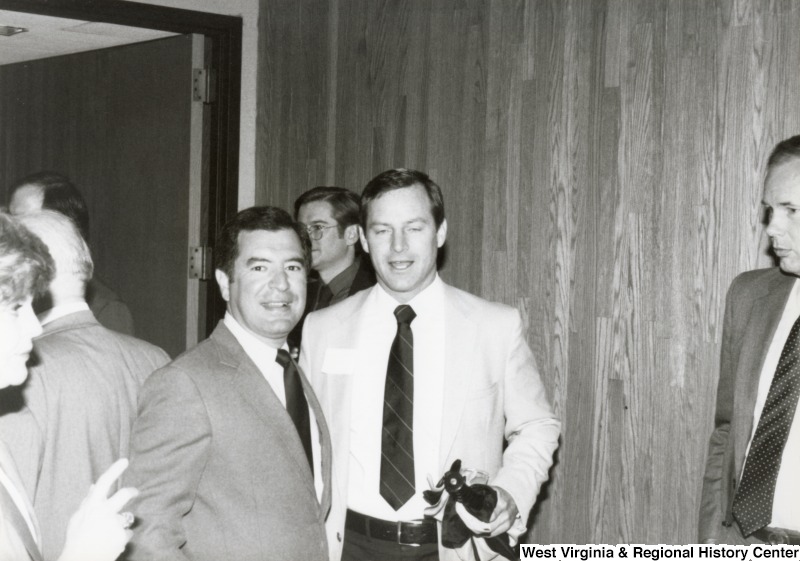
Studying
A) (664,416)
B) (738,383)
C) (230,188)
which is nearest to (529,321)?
(664,416)

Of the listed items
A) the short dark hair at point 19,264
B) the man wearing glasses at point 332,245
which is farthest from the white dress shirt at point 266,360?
the man wearing glasses at point 332,245

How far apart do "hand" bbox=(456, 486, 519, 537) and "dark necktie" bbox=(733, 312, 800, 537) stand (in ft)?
2.04

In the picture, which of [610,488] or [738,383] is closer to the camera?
[738,383]

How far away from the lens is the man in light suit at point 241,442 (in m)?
2.01

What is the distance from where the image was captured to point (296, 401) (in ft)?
7.78

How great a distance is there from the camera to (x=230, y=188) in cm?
496

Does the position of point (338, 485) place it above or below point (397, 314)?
below

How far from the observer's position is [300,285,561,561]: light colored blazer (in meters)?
2.49

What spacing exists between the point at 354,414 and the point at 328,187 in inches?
78.0

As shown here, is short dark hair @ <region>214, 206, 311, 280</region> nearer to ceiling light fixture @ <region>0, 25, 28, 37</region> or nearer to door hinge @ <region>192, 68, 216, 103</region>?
door hinge @ <region>192, 68, 216, 103</region>

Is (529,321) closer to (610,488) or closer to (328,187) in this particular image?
(610,488)

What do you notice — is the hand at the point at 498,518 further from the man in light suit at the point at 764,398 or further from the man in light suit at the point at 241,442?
the man in light suit at the point at 764,398

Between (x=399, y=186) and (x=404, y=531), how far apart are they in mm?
994

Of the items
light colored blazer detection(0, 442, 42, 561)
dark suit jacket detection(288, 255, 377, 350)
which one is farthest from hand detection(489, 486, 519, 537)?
dark suit jacket detection(288, 255, 377, 350)
